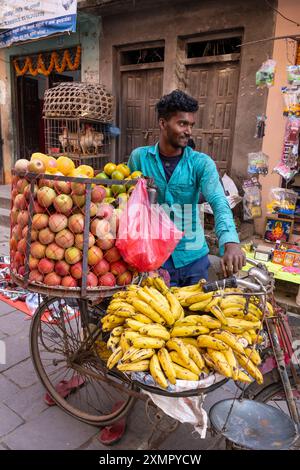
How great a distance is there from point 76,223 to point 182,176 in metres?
0.95

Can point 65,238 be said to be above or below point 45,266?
above

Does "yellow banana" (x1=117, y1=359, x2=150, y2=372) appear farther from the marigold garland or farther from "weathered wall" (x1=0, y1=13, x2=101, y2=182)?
the marigold garland

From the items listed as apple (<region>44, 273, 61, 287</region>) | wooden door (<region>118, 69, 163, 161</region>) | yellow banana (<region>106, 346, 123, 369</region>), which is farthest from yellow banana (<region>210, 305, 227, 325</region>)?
wooden door (<region>118, 69, 163, 161</region>)

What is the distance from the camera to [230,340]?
1.58m

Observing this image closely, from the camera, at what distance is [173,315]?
5.66 feet

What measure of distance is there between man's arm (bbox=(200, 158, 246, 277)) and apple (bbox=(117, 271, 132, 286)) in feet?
1.68

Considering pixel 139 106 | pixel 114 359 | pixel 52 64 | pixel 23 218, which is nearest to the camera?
pixel 114 359

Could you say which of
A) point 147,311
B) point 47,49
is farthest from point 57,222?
point 47,49

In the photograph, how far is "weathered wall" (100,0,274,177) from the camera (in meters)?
5.09

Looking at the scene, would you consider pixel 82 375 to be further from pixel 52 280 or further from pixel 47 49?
pixel 47 49

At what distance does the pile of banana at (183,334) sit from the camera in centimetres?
153

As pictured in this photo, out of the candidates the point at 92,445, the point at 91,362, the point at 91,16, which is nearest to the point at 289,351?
the point at 91,362

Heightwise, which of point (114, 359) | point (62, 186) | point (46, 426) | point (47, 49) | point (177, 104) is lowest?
point (46, 426)

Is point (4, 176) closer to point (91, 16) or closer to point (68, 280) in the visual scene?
point (91, 16)
